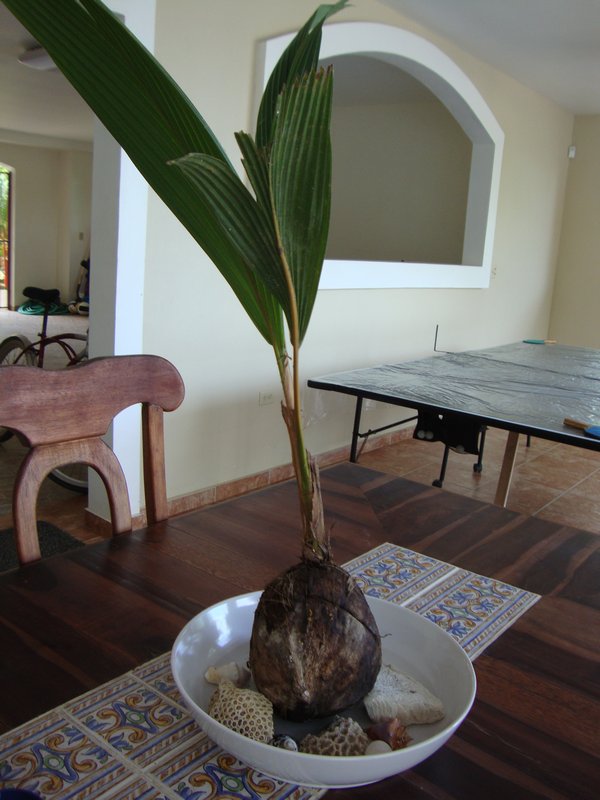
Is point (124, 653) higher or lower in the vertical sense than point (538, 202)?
lower

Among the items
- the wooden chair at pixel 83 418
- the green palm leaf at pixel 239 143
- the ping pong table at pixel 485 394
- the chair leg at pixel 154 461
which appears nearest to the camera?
the green palm leaf at pixel 239 143

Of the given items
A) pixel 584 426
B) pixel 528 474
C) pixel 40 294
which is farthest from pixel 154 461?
pixel 40 294

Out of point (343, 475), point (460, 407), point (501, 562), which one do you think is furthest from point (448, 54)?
point (501, 562)

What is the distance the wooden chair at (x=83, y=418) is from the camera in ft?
3.67

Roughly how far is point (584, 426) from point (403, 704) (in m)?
1.85

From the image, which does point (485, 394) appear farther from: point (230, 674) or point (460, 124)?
point (460, 124)

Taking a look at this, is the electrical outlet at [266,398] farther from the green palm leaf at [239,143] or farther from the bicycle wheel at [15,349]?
the green palm leaf at [239,143]

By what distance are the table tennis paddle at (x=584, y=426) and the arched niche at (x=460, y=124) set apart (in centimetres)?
174

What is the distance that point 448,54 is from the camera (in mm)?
4633

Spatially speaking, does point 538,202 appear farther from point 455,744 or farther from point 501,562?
point 455,744

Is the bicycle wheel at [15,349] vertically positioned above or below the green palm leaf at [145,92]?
below

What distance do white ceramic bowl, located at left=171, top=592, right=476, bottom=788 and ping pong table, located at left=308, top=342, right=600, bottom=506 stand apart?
155cm

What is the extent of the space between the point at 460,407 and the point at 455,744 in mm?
1912

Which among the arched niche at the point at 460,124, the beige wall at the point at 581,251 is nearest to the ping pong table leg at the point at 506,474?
the arched niche at the point at 460,124
